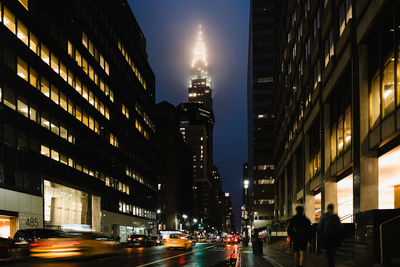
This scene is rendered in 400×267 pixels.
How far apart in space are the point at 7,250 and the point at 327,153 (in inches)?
839

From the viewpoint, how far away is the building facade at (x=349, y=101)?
19.2 m

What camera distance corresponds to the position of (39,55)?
Answer: 40.4 meters

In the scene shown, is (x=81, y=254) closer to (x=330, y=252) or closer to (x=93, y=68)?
(x=330, y=252)

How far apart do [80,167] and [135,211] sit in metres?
28.9

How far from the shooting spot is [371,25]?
66.0 ft

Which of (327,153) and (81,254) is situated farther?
(327,153)

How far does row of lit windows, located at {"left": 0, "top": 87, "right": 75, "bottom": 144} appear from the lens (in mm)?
34366

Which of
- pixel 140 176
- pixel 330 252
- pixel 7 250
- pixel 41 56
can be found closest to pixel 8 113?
pixel 41 56

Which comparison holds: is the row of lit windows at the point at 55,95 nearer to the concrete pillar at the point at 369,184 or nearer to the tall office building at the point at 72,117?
the tall office building at the point at 72,117

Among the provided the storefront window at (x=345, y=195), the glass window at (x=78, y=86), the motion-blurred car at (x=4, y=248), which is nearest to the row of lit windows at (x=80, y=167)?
the glass window at (x=78, y=86)

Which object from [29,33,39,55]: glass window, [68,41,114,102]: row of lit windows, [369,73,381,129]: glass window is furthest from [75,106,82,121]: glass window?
[369,73,381,129]: glass window

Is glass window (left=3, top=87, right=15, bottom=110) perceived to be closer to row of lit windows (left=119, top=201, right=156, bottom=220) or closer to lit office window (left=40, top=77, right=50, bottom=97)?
lit office window (left=40, top=77, right=50, bottom=97)

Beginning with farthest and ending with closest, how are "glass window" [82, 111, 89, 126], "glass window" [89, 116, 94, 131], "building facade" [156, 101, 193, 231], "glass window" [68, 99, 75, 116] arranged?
1. "building facade" [156, 101, 193, 231]
2. "glass window" [89, 116, 94, 131]
3. "glass window" [82, 111, 89, 126]
4. "glass window" [68, 99, 75, 116]

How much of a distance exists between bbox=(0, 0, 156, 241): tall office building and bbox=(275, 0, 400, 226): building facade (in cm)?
2325
